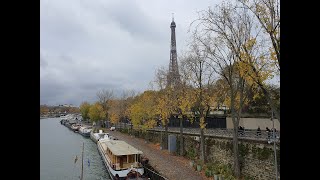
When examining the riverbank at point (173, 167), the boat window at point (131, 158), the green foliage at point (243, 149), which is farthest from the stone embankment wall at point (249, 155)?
the boat window at point (131, 158)

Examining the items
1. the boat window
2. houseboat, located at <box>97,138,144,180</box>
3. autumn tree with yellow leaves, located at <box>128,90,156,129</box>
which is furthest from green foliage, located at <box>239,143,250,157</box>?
autumn tree with yellow leaves, located at <box>128,90,156,129</box>

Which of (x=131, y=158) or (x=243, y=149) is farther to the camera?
(x=131, y=158)

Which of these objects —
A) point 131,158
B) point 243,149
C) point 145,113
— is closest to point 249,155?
point 243,149

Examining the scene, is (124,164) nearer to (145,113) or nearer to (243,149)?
(243,149)

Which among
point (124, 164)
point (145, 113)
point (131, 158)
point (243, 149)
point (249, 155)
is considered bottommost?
point (124, 164)

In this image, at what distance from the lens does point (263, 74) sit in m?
11.4

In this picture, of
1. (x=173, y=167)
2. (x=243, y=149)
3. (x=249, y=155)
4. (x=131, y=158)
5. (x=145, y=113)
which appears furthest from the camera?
(x=145, y=113)

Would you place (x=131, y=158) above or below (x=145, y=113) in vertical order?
below

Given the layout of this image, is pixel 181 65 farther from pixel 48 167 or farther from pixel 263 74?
pixel 48 167

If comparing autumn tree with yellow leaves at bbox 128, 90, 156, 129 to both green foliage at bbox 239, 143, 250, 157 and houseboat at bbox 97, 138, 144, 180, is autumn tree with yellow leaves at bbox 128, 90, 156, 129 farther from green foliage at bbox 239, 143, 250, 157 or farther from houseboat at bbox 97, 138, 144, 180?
green foliage at bbox 239, 143, 250, 157
